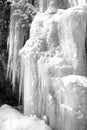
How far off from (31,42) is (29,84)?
3.81 feet

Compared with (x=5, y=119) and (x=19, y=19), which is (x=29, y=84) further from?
(x=19, y=19)

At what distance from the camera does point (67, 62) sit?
4730mm

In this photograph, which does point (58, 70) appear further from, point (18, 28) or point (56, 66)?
point (18, 28)

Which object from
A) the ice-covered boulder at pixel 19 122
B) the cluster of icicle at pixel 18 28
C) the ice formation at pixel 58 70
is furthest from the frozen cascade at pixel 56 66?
the cluster of icicle at pixel 18 28

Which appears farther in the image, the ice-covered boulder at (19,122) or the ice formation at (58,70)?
the ice-covered boulder at (19,122)

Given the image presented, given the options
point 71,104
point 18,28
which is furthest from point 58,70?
point 18,28

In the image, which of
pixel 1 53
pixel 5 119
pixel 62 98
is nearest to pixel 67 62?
pixel 62 98

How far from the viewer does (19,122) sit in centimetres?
509

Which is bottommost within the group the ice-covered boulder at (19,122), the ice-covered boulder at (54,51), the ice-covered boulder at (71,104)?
the ice-covered boulder at (19,122)

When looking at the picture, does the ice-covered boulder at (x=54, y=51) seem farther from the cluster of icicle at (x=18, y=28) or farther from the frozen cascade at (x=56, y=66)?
the cluster of icicle at (x=18, y=28)

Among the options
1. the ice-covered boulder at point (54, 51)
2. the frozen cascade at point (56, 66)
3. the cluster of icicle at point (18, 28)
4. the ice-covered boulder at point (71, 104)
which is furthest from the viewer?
the cluster of icicle at point (18, 28)

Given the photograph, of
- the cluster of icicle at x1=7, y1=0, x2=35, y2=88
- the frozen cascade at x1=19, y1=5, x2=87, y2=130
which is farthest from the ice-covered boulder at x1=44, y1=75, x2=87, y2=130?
the cluster of icicle at x1=7, y1=0, x2=35, y2=88

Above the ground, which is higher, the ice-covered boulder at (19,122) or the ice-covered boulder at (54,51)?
the ice-covered boulder at (54,51)

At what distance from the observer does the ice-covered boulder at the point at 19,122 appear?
15.6 feet
